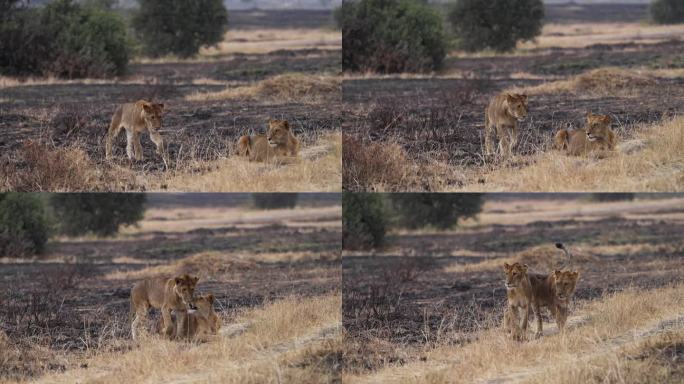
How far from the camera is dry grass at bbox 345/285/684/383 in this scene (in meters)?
13.3

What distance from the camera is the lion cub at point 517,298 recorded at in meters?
13.2

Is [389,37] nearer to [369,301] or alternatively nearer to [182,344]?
[369,301]

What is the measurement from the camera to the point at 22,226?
2280 centimetres

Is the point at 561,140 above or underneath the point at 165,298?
above

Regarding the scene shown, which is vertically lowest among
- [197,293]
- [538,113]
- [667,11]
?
[197,293]

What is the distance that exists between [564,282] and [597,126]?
1.73 m

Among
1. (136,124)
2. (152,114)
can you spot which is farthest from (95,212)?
(152,114)

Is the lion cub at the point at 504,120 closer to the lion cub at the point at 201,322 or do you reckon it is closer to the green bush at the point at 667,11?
the lion cub at the point at 201,322

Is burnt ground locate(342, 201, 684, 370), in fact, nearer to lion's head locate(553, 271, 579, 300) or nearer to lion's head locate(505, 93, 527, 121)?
Answer: lion's head locate(553, 271, 579, 300)

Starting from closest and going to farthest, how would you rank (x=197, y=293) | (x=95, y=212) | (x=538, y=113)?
(x=197, y=293) < (x=538, y=113) < (x=95, y=212)

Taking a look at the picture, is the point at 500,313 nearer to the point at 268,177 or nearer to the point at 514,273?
the point at 514,273

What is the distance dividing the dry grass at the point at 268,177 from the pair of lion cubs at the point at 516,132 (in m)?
1.67

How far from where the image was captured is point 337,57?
63.8ft

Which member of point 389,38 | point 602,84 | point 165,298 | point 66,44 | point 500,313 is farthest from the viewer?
point 66,44
